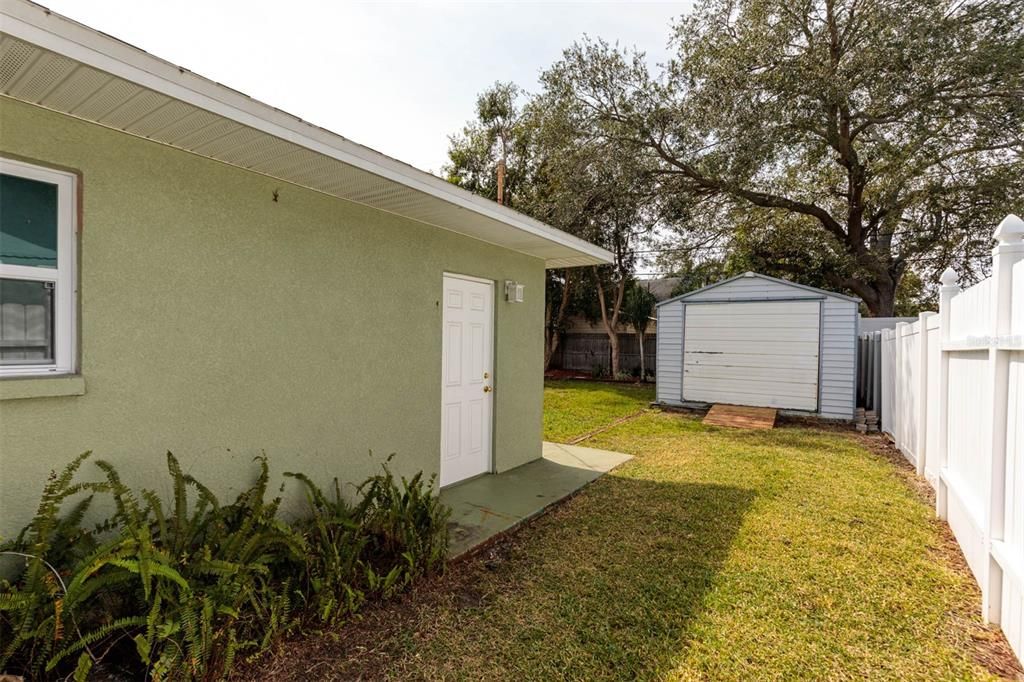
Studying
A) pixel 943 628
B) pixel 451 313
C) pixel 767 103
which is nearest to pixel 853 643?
pixel 943 628

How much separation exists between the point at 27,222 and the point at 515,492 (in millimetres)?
4137

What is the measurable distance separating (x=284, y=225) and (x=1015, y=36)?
14.5 metres

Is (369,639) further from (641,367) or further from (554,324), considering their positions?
(554,324)

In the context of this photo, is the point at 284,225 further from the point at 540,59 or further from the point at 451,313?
the point at 540,59

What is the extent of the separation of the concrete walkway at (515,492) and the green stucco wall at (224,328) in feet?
2.04

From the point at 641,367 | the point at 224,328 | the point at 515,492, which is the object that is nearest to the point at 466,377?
the point at 515,492

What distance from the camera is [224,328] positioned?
9.79 ft

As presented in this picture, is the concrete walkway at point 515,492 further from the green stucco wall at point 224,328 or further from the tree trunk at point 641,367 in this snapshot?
the tree trunk at point 641,367

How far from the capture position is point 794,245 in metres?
14.2

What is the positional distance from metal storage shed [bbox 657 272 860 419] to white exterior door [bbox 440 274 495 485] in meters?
6.82

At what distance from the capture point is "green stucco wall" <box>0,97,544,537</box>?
93.4 inches

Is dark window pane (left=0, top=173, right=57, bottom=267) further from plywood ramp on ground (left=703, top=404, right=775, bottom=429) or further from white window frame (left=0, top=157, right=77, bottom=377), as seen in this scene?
plywood ramp on ground (left=703, top=404, right=775, bottom=429)

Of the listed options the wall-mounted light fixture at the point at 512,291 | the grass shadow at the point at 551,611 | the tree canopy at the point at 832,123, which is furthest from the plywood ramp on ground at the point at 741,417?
Answer: the tree canopy at the point at 832,123

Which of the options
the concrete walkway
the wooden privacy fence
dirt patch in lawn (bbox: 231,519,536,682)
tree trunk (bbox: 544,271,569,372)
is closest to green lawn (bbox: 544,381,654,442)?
the concrete walkway
